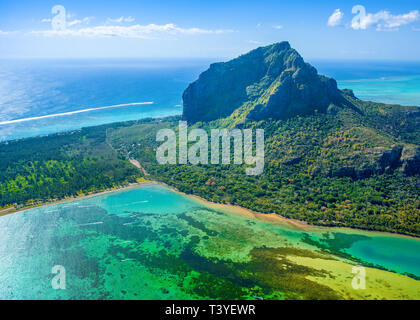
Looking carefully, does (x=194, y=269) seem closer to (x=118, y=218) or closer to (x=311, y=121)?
(x=118, y=218)

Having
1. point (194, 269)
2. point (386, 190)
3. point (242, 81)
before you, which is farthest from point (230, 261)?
point (242, 81)

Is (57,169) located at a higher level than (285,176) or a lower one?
lower
